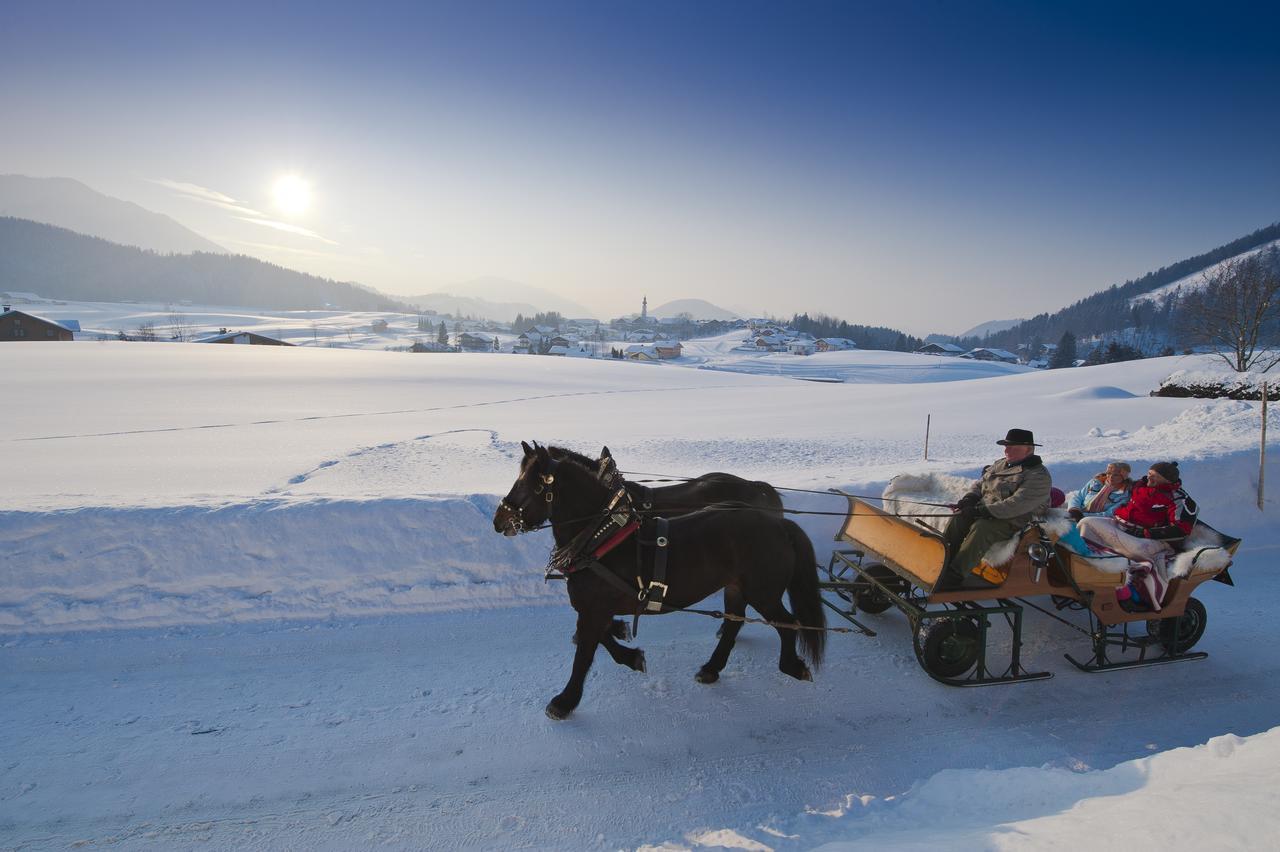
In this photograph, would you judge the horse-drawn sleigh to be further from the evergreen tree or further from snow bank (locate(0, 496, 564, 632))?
the evergreen tree

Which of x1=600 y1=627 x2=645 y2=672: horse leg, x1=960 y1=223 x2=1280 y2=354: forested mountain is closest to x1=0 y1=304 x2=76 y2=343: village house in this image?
x1=600 y1=627 x2=645 y2=672: horse leg

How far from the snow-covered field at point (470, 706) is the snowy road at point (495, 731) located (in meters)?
0.02

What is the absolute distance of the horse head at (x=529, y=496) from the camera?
13.8 ft

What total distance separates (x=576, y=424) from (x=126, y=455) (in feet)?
31.4

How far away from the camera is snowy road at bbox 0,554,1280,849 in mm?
3312

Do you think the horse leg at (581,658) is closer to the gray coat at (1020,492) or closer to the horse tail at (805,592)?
the horse tail at (805,592)

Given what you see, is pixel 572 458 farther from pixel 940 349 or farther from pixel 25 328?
pixel 940 349

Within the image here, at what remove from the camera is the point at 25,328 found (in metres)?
43.8

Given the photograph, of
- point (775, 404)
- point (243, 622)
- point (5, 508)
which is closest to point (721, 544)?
point (243, 622)

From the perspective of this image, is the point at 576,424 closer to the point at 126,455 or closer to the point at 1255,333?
the point at 126,455

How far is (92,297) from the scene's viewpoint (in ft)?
518

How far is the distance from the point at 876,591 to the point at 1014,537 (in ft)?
4.92

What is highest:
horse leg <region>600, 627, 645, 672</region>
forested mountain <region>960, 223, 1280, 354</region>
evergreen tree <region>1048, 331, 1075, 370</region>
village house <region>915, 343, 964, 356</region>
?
forested mountain <region>960, 223, 1280, 354</region>

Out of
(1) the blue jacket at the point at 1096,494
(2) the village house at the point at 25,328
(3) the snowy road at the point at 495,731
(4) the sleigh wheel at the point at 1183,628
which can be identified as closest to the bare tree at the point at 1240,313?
(1) the blue jacket at the point at 1096,494
